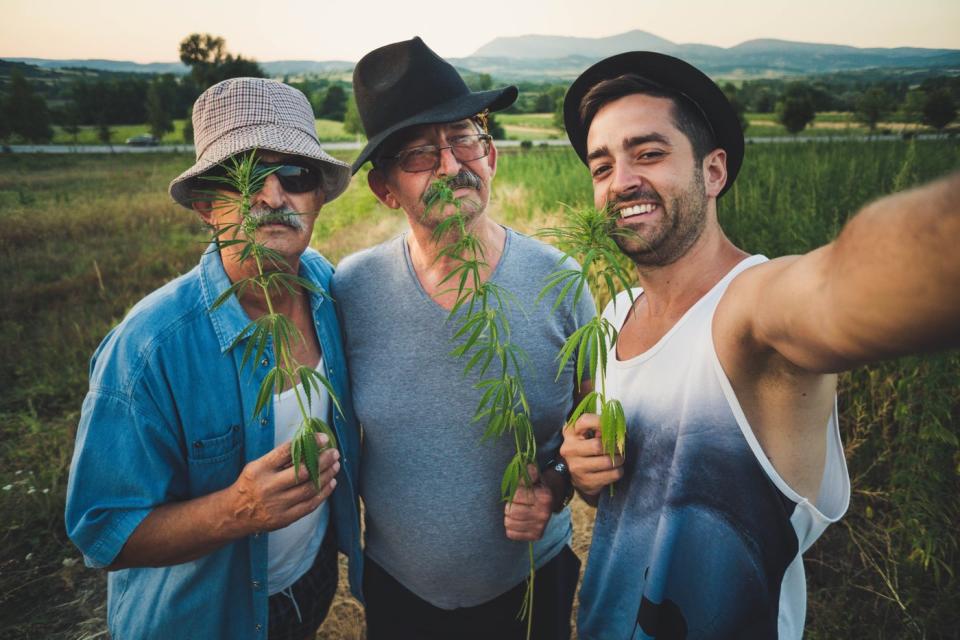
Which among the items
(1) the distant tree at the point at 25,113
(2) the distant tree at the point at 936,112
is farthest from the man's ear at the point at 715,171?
(1) the distant tree at the point at 25,113

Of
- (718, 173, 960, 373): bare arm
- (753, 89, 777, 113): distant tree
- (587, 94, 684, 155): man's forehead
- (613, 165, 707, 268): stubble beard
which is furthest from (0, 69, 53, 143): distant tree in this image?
(753, 89, 777, 113): distant tree

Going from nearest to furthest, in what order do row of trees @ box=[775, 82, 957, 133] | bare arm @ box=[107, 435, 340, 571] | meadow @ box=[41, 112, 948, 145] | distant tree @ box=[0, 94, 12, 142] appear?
bare arm @ box=[107, 435, 340, 571], row of trees @ box=[775, 82, 957, 133], distant tree @ box=[0, 94, 12, 142], meadow @ box=[41, 112, 948, 145]

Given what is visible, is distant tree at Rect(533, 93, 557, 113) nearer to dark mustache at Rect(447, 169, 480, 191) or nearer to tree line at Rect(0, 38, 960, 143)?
tree line at Rect(0, 38, 960, 143)

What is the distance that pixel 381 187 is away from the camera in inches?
101

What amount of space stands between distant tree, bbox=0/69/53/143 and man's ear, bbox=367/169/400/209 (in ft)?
126

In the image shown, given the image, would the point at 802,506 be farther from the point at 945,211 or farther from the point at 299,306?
the point at 299,306

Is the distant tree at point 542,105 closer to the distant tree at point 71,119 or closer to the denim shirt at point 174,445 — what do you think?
the distant tree at point 71,119

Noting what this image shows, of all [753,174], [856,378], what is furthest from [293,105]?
[753,174]

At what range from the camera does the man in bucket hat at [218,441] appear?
1.69m

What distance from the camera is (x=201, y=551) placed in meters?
1.77

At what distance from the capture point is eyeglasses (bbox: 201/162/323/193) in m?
2.04

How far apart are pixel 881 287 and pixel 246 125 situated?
88.8 inches

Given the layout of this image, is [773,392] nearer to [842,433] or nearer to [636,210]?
[636,210]

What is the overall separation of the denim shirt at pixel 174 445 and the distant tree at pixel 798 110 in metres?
61.0
